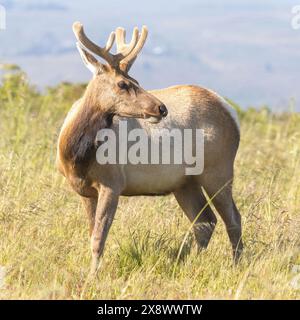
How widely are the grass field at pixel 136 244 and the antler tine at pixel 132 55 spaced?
4.72 ft

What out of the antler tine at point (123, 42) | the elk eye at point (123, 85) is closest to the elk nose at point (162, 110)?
the elk eye at point (123, 85)

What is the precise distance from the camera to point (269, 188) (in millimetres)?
10055

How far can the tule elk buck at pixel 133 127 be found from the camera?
7977mm

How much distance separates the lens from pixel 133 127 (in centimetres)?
841

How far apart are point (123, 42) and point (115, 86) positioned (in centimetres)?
68

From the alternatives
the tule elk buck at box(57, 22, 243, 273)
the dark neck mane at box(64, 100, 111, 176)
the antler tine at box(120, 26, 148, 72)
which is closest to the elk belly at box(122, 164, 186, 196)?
the tule elk buck at box(57, 22, 243, 273)

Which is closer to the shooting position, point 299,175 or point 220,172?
point 220,172

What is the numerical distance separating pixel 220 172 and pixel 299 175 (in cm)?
251

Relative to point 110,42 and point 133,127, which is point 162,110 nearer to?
point 133,127

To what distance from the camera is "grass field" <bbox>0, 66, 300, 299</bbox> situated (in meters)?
7.21

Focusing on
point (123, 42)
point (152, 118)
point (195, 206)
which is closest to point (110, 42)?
point (123, 42)
